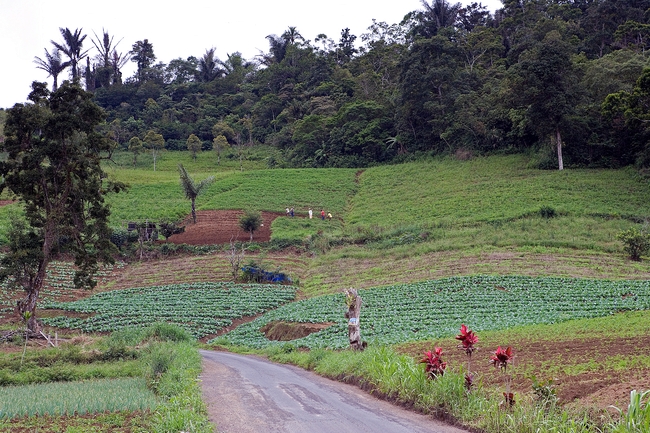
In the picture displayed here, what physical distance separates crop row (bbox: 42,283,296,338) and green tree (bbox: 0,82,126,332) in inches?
148

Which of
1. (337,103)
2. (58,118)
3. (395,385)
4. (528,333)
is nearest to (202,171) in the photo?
(337,103)

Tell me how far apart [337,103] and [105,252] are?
68850 millimetres

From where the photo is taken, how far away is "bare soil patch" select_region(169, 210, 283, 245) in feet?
172

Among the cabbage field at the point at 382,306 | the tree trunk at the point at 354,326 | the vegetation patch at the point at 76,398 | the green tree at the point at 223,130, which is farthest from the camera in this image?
the green tree at the point at 223,130

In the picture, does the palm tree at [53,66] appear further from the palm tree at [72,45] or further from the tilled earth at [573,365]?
the tilled earth at [573,365]

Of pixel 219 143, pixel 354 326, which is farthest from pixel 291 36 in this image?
pixel 354 326

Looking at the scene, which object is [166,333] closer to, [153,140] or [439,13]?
[153,140]

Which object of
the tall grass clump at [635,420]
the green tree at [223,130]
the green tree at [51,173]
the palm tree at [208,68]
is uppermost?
the palm tree at [208,68]

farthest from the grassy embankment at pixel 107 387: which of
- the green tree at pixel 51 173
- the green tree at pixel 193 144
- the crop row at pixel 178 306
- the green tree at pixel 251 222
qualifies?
the green tree at pixel 193 144

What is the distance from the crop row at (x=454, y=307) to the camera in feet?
80.8

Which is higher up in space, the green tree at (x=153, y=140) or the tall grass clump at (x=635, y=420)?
the green tree at (x=153, y=140)

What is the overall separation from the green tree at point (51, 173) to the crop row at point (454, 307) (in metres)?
9.55

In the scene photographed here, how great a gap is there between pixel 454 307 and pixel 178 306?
17.2 m

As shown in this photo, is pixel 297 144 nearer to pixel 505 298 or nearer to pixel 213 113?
pixel 213 113
